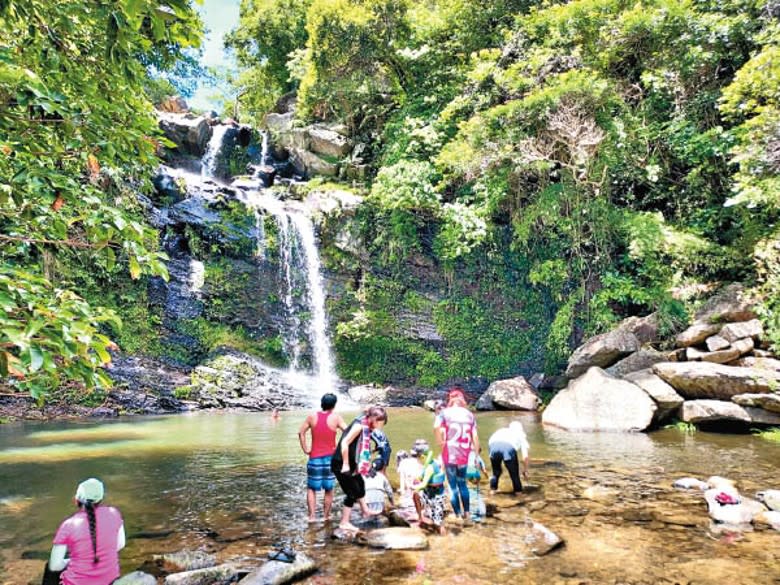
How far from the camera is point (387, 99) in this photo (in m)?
25.1

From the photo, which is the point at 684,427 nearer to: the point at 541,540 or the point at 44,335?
the point at 541,540

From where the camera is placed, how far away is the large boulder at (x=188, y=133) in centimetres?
2484

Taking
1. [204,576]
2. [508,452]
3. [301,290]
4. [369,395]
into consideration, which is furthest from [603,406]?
[301,290]

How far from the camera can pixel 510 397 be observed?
55.3ft

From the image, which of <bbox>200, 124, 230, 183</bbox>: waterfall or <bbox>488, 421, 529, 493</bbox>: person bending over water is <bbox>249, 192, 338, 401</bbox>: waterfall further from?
<bbox>488, 421, 529, 493</bbox>: person bending over water

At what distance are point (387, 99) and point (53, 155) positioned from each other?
76.9 feet

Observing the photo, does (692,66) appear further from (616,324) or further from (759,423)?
(759,423)

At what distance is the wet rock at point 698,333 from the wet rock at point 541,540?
9.94m

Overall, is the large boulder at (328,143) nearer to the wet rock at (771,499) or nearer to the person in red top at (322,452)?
the person in red top at (322,452)

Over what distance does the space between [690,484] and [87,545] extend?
6946 mm

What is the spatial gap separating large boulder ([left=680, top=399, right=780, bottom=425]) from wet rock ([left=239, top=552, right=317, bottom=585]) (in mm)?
10541

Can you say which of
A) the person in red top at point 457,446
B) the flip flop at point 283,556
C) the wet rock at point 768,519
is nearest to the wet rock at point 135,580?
the flip flop at point 283,556

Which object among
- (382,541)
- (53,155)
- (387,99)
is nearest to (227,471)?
(382,541)

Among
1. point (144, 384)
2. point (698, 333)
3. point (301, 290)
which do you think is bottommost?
point (144, 384)
